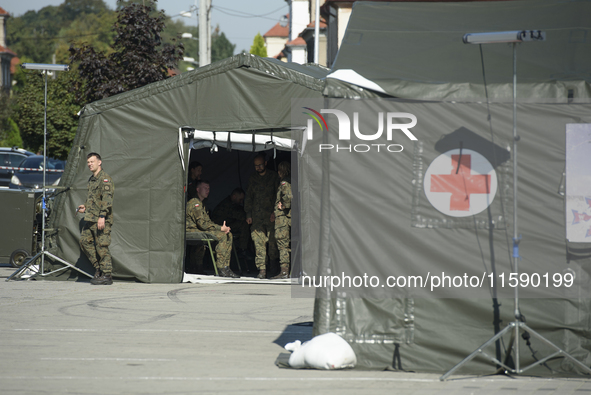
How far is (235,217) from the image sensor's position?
1341 cm

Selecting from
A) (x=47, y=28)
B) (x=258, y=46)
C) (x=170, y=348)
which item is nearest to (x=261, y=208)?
(x=170, y=348)

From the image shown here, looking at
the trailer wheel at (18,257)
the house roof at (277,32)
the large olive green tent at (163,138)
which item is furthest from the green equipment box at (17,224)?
the house roof at (277,32)

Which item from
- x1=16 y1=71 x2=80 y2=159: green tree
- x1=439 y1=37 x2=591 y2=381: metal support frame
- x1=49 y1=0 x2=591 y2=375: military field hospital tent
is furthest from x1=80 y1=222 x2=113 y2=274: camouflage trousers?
x1=16 y1=71 x2=80 y2=159: green tree

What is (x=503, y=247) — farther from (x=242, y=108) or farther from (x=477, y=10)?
(x=242, y=108)

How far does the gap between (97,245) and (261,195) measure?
2.92m

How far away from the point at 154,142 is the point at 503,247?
660 centimetres

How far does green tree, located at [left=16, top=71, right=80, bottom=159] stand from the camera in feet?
105

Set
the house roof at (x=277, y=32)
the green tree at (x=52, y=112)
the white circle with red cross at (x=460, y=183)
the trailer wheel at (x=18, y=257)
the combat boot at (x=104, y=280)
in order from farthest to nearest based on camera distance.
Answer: the house roof at (x=277, y=32) < the green tree at (x=52, y=112) < the trailer wheel at (x=18, y=257) < the combat boot at (x=104, y=280) < the white circle with red cross at (x=460, y=183)

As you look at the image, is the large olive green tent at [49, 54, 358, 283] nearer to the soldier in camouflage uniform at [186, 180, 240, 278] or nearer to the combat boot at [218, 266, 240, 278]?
the soldier in camouflage uniform at [186, 180, 240, 278]

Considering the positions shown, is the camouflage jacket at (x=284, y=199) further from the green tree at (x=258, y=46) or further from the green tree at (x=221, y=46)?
the green tree at (x=221, y=46)

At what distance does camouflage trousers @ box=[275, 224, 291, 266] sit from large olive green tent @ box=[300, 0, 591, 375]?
5.30 m

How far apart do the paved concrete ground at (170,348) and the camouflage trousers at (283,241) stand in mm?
1291

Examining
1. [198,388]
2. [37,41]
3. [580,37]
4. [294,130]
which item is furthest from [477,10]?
[37,41]

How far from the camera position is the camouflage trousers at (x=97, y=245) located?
34.3 ft
